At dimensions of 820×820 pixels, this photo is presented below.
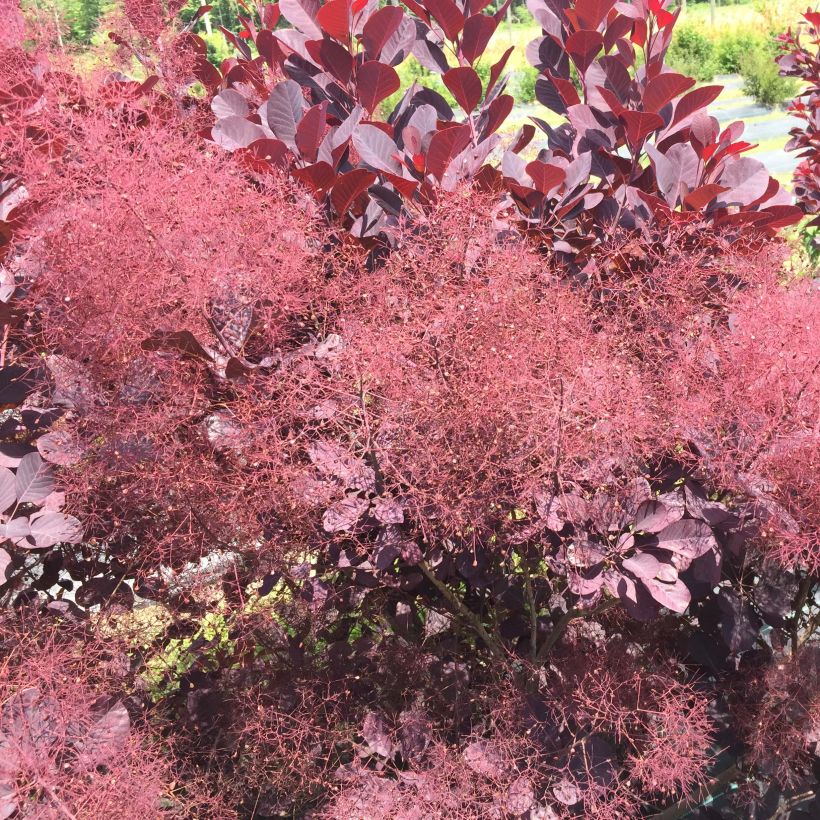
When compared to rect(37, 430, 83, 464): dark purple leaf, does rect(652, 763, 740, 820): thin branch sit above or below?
below

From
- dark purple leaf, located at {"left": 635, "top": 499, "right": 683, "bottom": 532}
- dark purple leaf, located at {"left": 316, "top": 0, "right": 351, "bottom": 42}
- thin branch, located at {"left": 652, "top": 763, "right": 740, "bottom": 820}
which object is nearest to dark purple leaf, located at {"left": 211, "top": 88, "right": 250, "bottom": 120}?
dark purple leaf, located at {"left": 316, "top": 0, "right": 351, "bottom": 42}

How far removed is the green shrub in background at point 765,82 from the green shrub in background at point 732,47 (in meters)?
5.26

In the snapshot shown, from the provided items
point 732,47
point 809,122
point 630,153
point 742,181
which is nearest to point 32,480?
point 630,153

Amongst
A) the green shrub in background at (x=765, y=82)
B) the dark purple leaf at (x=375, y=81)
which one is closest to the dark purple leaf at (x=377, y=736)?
the dark purple leaf at (x=375, y=81)

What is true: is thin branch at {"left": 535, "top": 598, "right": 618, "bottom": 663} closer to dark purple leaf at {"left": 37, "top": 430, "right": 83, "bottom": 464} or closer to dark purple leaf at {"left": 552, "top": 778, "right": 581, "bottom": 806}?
dark purple leaf at {"left": 552, "top": 778, "right": 581, "bottom": 806}

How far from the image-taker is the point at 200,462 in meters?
1.36

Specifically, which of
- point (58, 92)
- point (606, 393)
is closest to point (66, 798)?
point (606, 393)

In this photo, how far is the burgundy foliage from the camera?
50.0 inches

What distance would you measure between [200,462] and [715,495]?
3.26 ft

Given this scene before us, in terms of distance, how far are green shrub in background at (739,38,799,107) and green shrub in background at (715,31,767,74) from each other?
17.3 feet

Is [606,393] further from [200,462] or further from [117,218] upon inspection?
[117,218]

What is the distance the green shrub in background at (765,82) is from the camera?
2022 centimetres

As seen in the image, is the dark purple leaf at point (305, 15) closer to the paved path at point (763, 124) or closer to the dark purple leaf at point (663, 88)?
the dark purple leaf at point (663, 88)

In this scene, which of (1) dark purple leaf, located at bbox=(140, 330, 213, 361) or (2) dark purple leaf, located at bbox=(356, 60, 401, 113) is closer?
(1) dark purple leaf, located at bbox=(140, 330, 213, 361)
